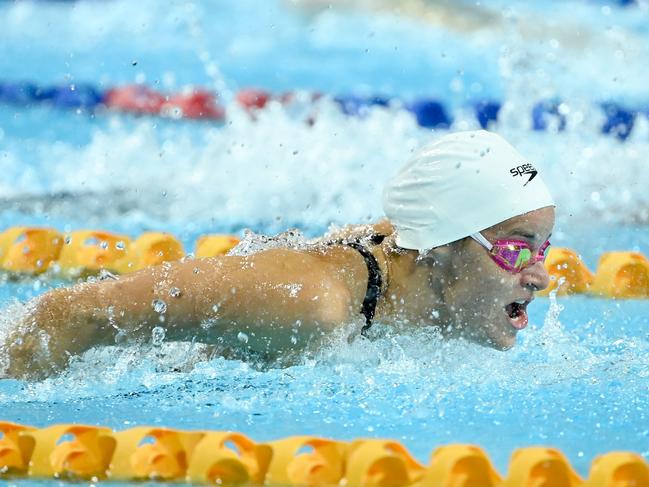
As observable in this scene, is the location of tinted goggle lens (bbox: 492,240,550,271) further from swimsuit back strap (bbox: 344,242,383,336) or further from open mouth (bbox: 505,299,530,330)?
swimsuit back strap (bbox: 344,242,383,336)

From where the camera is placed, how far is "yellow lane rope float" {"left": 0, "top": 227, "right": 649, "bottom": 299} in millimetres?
3893

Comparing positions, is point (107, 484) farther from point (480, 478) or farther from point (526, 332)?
point (526, 332)

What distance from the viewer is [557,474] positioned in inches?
81.0

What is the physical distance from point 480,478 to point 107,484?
0.75 metres

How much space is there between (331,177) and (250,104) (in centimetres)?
154

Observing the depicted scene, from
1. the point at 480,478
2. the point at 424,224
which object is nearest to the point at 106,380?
the point at 424,224

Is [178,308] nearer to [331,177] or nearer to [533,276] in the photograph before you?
[533,276]

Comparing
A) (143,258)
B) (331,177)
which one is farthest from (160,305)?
(331,177)

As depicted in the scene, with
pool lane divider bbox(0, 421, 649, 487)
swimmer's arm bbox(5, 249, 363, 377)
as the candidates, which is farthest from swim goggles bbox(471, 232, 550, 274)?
pool lane divider bbox(0, 421, 649, 487)

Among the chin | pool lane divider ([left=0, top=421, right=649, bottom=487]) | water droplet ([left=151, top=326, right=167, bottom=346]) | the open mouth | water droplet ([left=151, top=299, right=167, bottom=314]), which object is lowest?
pool lane divider ([left=0, top=421, right=649, bottom=487])

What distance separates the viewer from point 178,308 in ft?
8.11

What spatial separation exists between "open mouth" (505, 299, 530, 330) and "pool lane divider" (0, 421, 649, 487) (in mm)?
590

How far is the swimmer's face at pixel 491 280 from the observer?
2.69 metres

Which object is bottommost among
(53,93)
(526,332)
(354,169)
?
(526,332)
